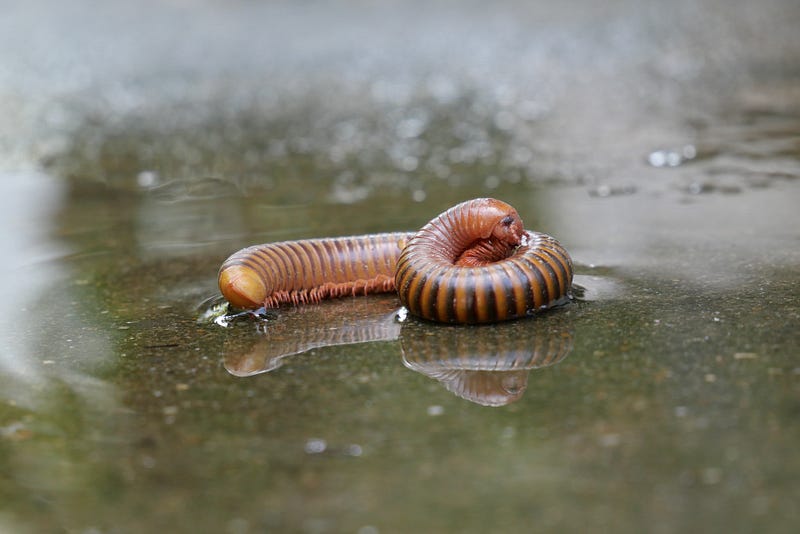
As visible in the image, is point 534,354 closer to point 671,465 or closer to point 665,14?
point 671,465

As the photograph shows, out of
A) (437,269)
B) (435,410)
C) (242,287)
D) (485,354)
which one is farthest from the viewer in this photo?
(242,287)

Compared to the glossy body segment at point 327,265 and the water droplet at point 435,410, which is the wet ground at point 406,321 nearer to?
the water droplet at point 435,410

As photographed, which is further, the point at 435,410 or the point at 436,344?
the point at 436,344

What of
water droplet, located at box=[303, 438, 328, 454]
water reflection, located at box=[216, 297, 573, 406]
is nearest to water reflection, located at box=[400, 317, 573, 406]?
water reflection, located at box=[216, 297, 573, 406]

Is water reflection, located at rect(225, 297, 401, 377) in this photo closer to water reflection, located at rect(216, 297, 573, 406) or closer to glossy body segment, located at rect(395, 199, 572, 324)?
water reflection, located at rect(216, 297, 573, 406)

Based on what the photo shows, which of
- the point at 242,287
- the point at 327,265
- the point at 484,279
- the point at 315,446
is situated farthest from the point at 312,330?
the point at 315,446

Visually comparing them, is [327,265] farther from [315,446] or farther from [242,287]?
[315,446]
